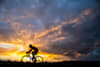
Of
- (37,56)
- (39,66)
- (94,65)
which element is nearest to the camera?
(39,66)

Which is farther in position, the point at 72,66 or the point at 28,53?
the point at 28,53

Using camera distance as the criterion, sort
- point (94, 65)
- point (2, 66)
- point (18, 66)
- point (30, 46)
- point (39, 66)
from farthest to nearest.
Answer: point (30, 46), point (94, 65), point (39, 66), point (18, 66), point (2, 66)

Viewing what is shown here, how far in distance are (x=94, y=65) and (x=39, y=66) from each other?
13.1ft

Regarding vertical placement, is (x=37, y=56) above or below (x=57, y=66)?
above

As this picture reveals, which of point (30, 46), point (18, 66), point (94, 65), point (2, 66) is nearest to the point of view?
point (2, 66)

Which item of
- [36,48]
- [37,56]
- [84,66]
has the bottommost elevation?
[84,66]

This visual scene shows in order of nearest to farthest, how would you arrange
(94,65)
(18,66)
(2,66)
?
(2,66) < (18,66) < (94,65)

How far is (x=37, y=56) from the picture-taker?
1557 centimetres

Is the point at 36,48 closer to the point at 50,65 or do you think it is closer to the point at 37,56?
the point at 37,56

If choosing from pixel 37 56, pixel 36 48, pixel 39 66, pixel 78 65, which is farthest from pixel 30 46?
pixel 78 65

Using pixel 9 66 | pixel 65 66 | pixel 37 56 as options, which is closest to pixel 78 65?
pixel 65 66

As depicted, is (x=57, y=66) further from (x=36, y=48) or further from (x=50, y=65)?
(x=36, y=48)

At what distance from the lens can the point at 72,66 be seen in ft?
25.5

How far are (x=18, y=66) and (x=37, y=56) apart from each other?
8721mm
